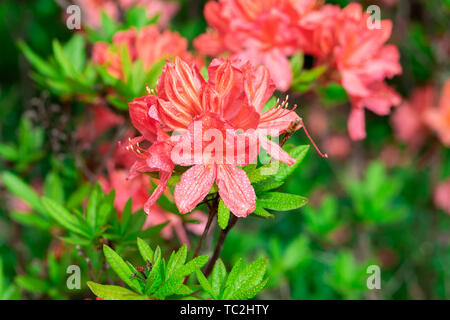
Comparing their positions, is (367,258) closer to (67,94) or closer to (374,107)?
(374,107)

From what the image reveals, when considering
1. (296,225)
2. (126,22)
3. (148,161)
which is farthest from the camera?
(296,225)

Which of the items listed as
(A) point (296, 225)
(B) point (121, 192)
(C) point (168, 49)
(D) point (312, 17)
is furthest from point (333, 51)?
(A) point (296, 225)

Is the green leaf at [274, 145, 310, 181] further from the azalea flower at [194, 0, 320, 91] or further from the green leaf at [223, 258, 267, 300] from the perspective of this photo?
the azalea flower at [194, 0, 320, 91]

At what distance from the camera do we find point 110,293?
56 cm

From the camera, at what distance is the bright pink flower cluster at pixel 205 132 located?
56 cm

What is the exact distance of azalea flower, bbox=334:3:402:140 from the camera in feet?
2.97

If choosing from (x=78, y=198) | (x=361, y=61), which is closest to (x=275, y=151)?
(x=361, y=61)

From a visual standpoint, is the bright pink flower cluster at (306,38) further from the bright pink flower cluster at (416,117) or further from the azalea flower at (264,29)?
the bright pink flower cluster at (416,117)

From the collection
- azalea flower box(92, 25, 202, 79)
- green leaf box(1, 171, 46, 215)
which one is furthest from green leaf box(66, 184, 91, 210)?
azalea flower box(92, 25, 202, 79)

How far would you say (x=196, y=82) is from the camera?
0.60 m

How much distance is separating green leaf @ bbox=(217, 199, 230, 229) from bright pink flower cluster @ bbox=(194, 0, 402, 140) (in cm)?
40

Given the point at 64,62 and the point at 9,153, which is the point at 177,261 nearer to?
the point at 64,62

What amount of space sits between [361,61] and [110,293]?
2.36 feet
